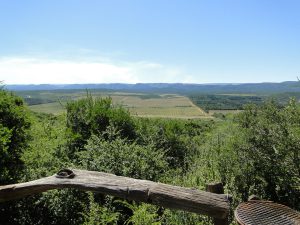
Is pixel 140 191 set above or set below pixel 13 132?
above

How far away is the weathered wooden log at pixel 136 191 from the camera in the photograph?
305cm

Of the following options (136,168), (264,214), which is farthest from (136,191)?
(136,168)

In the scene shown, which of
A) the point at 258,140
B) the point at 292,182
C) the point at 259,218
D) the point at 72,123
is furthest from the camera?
the point at 72,123

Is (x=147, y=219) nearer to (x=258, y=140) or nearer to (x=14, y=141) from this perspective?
(x=258, y=140)

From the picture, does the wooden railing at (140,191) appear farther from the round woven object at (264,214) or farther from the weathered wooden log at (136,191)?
the round woven object at (264,214)

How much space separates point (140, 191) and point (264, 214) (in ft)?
8.33

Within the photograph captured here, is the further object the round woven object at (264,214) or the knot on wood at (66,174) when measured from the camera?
the round woven object at (264,214)

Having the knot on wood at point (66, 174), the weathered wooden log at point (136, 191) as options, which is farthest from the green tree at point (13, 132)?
the knot on wood at point (66, 174)

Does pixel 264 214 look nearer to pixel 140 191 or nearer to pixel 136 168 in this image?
pixel 140 191

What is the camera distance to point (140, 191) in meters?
3.35

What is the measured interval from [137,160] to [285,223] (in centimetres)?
762

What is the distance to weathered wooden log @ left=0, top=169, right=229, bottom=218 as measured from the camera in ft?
10.0

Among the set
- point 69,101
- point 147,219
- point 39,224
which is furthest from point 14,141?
point 69,101

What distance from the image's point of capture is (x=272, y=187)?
10.4 meters
